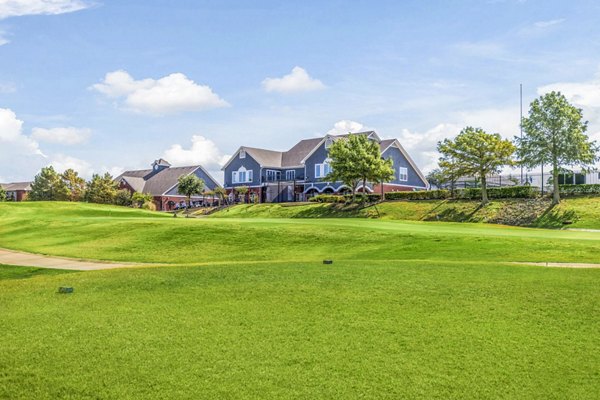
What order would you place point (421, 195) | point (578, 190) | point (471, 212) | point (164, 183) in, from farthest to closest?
point (164, 183), point (421, 195), point (471, 212), point (578, 190)

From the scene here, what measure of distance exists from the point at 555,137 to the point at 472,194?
908 centimetres

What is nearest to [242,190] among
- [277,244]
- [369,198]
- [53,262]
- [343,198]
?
[343,198]

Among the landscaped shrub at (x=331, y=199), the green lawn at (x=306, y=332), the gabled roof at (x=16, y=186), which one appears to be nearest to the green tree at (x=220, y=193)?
the landscaped shrub at (x=331, y=199)

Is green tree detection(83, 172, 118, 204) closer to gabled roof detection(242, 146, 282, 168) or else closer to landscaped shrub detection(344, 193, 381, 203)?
gabled roof detection(242, 146, 282, 168)

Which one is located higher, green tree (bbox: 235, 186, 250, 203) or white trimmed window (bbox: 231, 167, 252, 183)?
white trimmed window (bbox: 231, 167, 252, 183)

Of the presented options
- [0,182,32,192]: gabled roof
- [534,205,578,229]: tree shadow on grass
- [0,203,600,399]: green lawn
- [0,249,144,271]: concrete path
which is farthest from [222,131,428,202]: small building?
[0,203,600,399]: green lawn

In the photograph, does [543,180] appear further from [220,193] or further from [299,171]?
[220,193]

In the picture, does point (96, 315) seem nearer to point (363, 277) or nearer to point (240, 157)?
point (363, 277)

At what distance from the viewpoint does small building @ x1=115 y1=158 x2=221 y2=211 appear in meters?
86.9

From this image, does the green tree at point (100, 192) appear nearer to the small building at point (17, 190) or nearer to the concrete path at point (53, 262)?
the small building at point (17, 190)

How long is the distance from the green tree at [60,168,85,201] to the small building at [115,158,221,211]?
7.32 metres

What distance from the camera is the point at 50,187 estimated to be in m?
82.1

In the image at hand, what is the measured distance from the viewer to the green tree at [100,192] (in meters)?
77.8

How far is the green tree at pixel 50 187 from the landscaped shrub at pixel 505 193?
57582 mm
